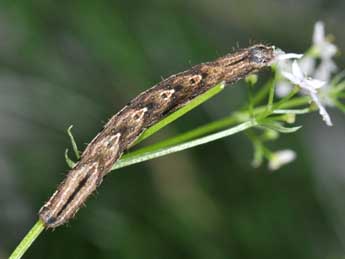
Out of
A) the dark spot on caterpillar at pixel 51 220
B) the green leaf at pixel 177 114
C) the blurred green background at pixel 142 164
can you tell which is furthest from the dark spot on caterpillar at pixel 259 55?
the blurred green background at pixel 142 164

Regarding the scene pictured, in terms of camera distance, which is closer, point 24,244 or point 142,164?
point 24,244

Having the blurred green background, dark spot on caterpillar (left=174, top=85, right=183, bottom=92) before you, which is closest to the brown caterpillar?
dark spot on caterpillar (left=174, top=85, right=183, bottom=92)

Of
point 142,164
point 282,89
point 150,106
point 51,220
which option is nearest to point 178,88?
point 150,106

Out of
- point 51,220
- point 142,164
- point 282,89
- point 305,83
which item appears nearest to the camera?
point 51,220

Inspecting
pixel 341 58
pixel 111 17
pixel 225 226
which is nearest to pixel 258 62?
pixel 111 17

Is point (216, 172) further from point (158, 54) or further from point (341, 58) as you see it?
point (341, 58)

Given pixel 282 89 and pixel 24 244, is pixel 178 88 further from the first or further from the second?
pixel 282 89

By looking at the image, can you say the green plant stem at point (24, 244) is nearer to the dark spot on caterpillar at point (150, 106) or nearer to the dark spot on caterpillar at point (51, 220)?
the dark spot on caterpillar at point (51, 220)
